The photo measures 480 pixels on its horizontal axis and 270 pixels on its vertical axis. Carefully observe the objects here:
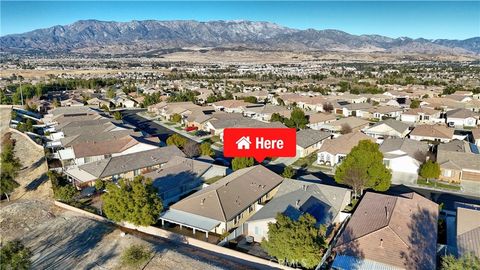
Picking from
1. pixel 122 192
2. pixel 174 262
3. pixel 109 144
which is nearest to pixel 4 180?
pixel 109 144

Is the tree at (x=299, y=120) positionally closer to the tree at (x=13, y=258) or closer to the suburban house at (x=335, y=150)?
the suburban house at (x=335, y=150)

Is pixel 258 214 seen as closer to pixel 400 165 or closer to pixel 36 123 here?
pixel 400 165

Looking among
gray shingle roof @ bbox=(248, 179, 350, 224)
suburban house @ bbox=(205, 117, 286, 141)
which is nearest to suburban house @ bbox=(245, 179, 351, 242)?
gray shingle roof @ bbox=(248, 179, 350, 224)

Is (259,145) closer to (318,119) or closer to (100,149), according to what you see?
(100,149)

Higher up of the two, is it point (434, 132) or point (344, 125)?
point (344, 125)

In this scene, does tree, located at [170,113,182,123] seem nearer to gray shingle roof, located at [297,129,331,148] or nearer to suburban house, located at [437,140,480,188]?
gray shingle roof, located at [297,129,331,148]

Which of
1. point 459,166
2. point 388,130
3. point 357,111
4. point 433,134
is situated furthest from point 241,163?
point 357,111
